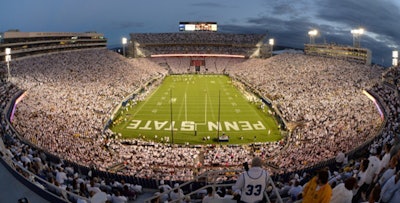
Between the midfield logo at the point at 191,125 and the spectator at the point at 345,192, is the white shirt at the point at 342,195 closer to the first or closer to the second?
the spectator at the point at 345,192

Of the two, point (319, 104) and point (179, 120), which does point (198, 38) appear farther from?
point (319, 104)

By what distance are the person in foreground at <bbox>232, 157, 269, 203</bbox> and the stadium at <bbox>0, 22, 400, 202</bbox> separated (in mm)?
1287

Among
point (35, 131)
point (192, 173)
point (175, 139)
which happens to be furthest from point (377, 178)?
point (175, 139)

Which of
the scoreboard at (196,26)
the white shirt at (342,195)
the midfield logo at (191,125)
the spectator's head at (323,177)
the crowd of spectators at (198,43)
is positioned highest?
the scoreboard at (196,26)

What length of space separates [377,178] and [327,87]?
3458 centimetres

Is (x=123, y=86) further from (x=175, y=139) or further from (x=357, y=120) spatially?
Result: (x=357, y=120)

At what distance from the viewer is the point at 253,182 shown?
566 cm

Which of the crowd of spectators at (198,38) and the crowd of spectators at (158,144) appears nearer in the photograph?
the crowd of spectators at (158,144)

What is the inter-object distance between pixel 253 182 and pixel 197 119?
29588 millimetres

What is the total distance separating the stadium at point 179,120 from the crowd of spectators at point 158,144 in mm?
117

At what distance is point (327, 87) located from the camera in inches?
1556

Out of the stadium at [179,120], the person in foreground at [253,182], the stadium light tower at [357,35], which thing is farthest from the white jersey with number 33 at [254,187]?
the stadium light tower at [357,35]

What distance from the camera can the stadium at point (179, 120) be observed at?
1517cm

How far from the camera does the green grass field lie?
1166 inches
